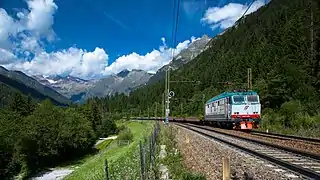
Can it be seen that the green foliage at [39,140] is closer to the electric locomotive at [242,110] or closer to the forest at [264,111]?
the forest at [264,111]

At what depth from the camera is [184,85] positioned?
15062 centimetres

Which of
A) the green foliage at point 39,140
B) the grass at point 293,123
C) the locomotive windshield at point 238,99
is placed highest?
the locomotive windshield at point 238,99

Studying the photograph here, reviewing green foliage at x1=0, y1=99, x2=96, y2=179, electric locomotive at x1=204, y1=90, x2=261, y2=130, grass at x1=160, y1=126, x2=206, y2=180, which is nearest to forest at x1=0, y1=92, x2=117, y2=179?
green foliage at x1=0, y1=99, x2=96, y2=179

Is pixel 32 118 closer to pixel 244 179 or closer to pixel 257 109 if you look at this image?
pixel 257 109

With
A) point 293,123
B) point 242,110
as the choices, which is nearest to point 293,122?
point 293,123

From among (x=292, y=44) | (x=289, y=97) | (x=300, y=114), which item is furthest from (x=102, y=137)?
(x=300, y=114)

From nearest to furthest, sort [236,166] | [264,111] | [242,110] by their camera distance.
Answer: [236,166] → [242,110] → [264,111]

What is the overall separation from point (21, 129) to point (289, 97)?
49208mm

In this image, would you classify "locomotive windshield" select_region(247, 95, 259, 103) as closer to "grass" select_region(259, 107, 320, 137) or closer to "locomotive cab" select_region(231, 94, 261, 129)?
"locomotive cab" select_region(231, 94, 261, 129)

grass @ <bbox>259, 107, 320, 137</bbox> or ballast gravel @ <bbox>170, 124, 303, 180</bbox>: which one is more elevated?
grass @ <bbox>259, 107, 320, 137</bbox>

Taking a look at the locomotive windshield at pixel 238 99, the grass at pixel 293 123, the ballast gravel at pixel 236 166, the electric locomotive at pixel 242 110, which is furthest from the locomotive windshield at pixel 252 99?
the ballast gravel at pixel 236 166

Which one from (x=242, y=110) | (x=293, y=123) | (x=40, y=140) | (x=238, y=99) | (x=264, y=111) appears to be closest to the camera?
(x=293, y=123)

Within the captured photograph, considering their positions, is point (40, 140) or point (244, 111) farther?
point (40, 140)

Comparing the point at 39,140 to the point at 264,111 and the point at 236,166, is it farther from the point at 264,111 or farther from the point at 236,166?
the point at 236,166
